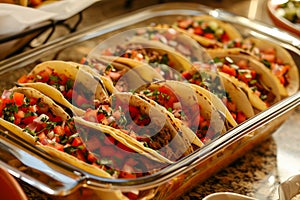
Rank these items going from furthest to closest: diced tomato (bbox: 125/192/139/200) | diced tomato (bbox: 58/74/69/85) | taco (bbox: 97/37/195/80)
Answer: taco (bbox: 97/37/195/80) → diced tomato (bbox: 58/74/69/85) → diced tomato (bbox: 125/192/139/200)

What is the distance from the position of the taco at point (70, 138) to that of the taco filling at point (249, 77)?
64cm

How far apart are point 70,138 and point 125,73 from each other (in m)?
0.42

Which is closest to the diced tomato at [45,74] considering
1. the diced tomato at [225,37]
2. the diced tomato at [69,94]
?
the diced tomato at [69,94]

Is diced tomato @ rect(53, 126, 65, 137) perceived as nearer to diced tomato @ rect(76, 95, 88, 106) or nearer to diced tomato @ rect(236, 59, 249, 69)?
diced tomato @ rect(76, 95, 88, 106)

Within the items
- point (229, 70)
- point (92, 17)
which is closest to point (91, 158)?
point (229, 70)

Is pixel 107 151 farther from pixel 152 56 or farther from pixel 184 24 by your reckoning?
pixel 184 24

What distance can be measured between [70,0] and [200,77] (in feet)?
1.90

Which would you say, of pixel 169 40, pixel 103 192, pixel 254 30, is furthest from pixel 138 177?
pixel 254 30

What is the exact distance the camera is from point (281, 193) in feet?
5.24

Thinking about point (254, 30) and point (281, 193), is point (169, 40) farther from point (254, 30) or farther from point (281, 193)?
point (281, 193)

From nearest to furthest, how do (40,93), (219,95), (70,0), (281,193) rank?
(281,193) → (40,93) → (219,95) → (70,0)

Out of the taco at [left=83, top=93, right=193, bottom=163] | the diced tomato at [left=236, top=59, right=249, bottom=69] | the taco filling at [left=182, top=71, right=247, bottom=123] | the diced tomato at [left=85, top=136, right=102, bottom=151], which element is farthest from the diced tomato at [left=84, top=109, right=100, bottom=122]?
the diced tomato at [left=236, top=59, right=249, bottom=69]

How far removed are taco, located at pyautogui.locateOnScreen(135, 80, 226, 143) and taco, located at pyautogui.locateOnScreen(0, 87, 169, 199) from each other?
0.25 metres

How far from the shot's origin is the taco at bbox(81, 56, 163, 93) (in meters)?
1.94
